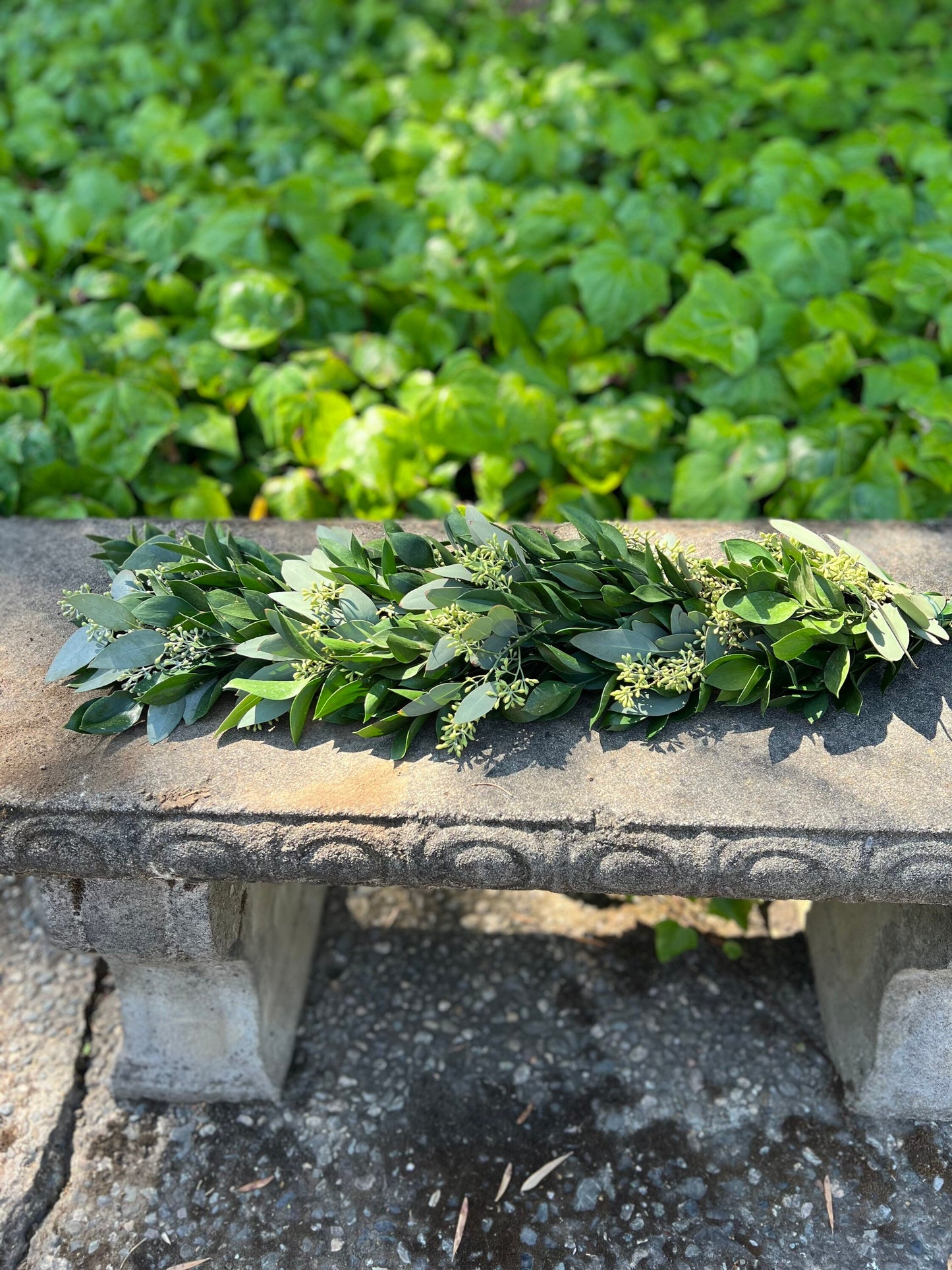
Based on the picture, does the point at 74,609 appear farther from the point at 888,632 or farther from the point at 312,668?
the point at 888,632

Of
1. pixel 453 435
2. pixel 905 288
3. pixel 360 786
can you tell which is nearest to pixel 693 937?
pixel 360 786

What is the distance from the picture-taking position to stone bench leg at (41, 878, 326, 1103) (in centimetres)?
145

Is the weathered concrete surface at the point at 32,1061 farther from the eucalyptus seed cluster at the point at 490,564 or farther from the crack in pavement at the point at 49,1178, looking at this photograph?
the eucalyptus seed cluster at the point at 490,564

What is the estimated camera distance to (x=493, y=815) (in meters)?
1.20

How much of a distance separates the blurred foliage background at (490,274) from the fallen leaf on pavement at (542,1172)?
3.89ft

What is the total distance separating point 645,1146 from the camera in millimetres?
1630

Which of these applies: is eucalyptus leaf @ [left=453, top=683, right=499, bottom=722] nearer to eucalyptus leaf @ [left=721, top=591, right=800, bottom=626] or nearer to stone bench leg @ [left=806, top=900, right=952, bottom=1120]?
eucalyptus leaf @ [left=721, top=591, right=800, bottom=626]

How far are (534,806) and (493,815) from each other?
0.05m

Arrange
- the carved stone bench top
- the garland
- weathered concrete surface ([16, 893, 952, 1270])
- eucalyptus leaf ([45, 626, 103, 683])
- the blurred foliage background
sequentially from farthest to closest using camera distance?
the blurred foliage background < weathered concrete surface ([16, 893, 952, 1270]) < eucalyptus leaf ([45, 626, 103, 683]) < the garland < the carved stone bench top

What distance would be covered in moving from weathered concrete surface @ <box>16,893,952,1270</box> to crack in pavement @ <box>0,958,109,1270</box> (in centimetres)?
1

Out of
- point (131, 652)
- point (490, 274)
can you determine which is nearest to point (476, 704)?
point (131, 652)

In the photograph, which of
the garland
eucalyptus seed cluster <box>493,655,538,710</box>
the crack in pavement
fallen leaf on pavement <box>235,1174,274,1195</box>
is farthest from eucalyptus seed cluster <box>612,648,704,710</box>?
the crack in pavement

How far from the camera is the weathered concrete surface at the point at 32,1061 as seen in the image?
1573 millimetres

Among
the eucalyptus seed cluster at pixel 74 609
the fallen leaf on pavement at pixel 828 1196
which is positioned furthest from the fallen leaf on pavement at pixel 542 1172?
the eucalyptus seed cluster at pixel 74 609
